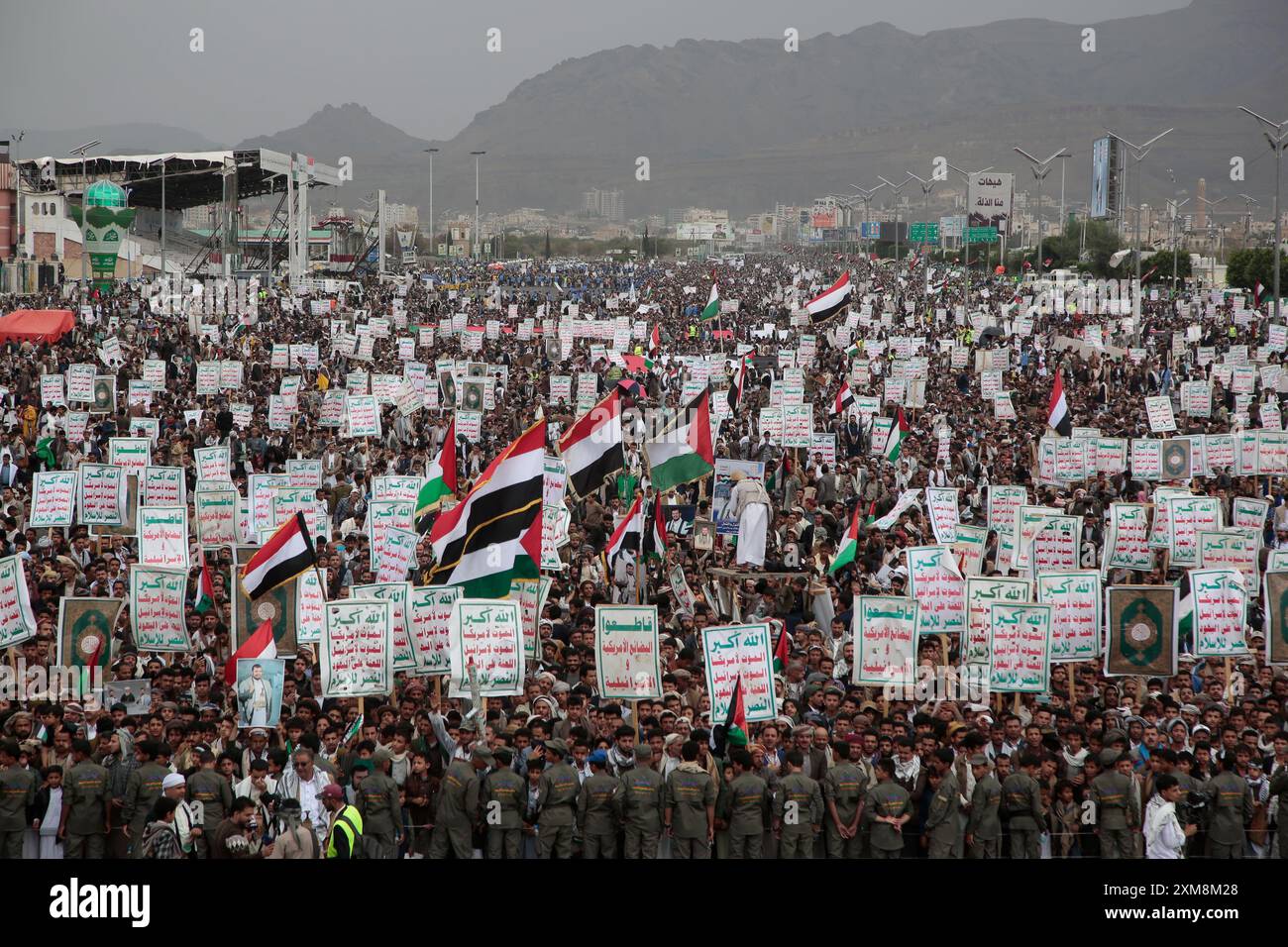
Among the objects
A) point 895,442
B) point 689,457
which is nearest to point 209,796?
point 689,457

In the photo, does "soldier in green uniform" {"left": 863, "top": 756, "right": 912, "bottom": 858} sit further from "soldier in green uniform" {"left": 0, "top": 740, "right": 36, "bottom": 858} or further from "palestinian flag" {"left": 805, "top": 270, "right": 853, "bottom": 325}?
"palestinian flag" {"left": 805, "top": 270, "right": 853, "bottom": 325}

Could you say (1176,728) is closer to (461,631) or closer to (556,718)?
(556,718)

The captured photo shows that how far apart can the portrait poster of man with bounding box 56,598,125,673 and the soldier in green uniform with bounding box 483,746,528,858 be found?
403cm

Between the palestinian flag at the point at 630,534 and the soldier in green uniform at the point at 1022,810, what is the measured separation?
21.5ft

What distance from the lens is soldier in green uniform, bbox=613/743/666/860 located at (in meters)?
9.07

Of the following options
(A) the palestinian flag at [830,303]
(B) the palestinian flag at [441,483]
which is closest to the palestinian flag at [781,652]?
(B) the palestinian flag at [441,483]

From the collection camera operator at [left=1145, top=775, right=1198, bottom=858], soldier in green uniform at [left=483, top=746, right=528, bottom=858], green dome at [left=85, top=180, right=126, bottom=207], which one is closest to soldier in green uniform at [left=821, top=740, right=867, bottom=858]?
camera operator at [left=1145, top=775, right=1198, bottom=858]

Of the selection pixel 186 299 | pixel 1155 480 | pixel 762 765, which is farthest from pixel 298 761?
pixel 186 299

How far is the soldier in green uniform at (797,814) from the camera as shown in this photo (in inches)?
360

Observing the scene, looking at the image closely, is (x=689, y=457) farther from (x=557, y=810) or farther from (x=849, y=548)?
(x=557, y=810)

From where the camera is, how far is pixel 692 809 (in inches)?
360

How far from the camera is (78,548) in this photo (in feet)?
54.0

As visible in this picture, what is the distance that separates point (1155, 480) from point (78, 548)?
12.8 meters

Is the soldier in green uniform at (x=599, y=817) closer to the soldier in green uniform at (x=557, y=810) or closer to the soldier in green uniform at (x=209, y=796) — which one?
the soldier in green uniform at (x=557, y=810)
